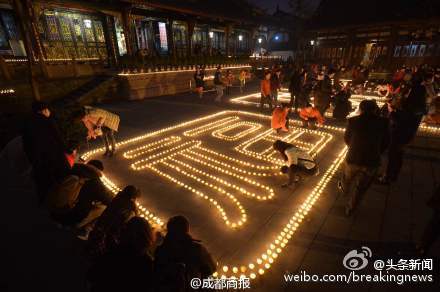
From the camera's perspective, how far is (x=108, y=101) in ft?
44.2

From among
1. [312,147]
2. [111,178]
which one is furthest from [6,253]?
[312,147]

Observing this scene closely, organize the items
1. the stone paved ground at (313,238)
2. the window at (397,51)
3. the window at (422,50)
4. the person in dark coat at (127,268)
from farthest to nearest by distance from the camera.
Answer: the window at (397,51)
the window at (422,50)
the stone paved ground at (313,238)
the person in dark coat at (127,268)

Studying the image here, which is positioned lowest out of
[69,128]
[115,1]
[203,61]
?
[69,128]

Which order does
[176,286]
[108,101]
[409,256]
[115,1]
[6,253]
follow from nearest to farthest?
[176,286]
[409,256]
[6,253]
[108,101]
[115,1]

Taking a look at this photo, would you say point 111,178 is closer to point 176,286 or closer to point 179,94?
point 176,286

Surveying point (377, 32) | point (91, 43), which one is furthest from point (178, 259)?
point (377, 32)

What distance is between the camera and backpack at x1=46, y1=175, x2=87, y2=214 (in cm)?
301

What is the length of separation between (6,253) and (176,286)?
298 cm

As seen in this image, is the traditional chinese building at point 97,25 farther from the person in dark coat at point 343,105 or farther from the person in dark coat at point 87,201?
the person in dark coat at point 343,105

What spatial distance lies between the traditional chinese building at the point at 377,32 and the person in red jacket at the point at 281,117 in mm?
18911

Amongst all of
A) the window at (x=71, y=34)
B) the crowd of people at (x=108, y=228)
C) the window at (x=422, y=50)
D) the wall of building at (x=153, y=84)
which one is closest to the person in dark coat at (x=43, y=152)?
the crowd of people at (x=108, y=228)

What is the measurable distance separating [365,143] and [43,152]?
15.4 feet

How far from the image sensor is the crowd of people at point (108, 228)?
6.82 feet

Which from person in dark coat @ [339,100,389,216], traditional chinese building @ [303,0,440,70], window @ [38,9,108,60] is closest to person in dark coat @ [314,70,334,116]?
person in dark coat @ [339,100,389,216]
